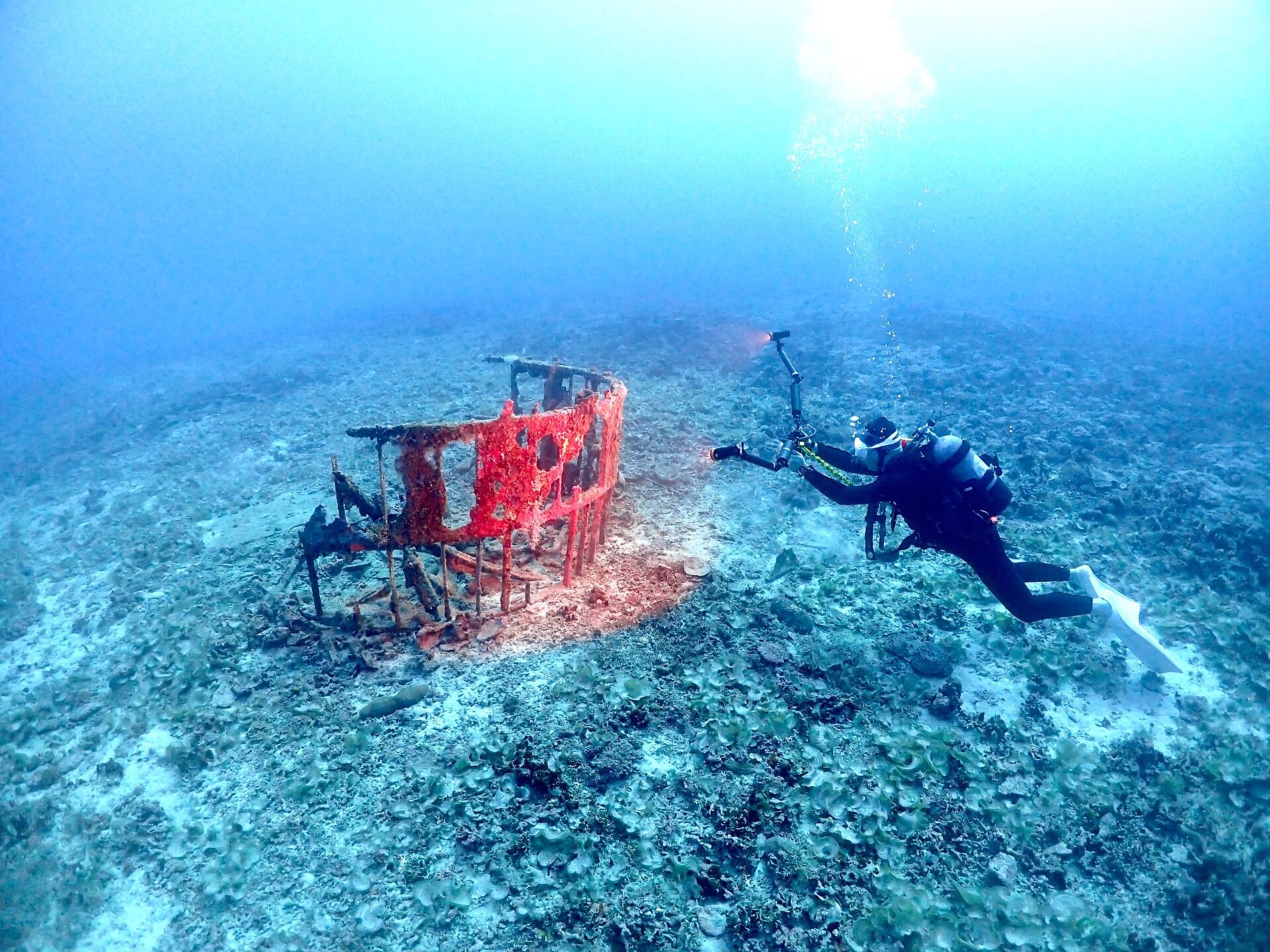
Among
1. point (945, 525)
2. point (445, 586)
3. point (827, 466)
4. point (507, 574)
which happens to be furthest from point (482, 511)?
point (945, 525)

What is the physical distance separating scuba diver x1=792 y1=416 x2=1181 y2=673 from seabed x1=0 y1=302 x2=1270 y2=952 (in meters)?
0.54

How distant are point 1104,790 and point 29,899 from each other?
852 cm

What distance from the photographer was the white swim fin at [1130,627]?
6.24 m

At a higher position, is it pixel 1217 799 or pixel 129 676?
pixel 1217 799

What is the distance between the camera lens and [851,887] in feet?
14.0

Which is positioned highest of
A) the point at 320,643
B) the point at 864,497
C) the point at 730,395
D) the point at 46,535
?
the point at 864,497

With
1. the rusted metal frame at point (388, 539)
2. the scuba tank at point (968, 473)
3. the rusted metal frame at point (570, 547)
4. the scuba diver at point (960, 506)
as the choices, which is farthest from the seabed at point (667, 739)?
the scuba tank at point (968, 473)

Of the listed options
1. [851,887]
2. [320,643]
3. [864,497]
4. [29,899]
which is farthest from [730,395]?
[29,899]

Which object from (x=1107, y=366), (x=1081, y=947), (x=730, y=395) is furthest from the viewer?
(x=1107, y=366)

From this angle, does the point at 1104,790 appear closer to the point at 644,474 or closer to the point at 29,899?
the point at 644,474

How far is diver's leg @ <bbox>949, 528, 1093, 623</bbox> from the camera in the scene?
244 inches

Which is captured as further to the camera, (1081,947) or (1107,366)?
(1107,366)

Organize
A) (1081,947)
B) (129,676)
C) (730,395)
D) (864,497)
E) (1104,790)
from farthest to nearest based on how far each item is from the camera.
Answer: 1. (730,395)
2. (129,676)
3. (864,497)
4. (1104,790)
5. (1081,947)

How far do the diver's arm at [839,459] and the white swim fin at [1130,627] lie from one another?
2708 millimetres
